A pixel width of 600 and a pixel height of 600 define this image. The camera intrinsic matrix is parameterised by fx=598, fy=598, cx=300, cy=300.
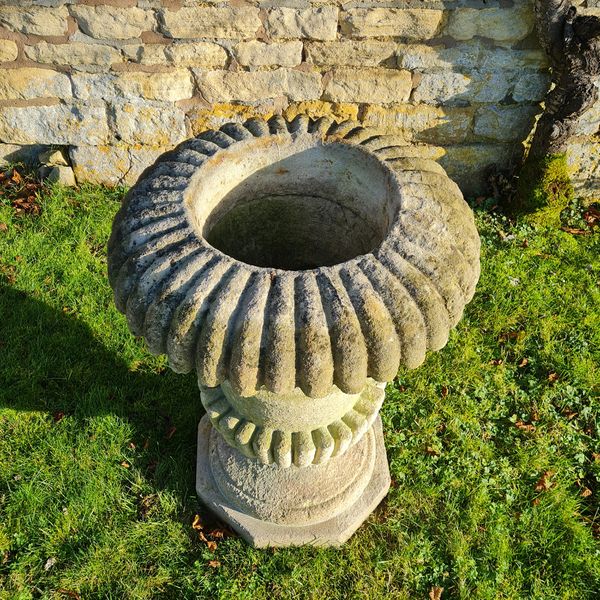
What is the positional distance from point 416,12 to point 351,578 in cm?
362

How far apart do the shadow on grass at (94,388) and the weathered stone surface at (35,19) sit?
1.95 meters

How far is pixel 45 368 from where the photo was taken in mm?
3990

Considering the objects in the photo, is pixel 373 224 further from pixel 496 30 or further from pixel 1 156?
pixel 1 156

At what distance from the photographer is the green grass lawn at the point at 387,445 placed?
10.6 feet

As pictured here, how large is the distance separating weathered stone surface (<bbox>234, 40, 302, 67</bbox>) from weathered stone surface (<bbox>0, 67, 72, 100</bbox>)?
1344mm

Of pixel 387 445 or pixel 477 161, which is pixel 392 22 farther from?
pixel 387 445

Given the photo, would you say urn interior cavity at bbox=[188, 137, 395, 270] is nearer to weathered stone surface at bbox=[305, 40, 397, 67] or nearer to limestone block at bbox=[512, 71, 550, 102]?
weathered stone surface at bbox=[305, 40, 397, 67]

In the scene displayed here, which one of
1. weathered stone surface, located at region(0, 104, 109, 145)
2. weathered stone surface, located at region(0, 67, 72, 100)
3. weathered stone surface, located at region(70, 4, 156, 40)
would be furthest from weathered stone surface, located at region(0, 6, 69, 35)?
weathered stone surface, located at region(0, 104, 109, 145)

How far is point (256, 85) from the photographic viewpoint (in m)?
4.47

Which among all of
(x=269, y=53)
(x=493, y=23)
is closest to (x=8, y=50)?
(x=269, y=53)

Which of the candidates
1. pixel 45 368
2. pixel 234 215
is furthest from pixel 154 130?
pixel 234 215

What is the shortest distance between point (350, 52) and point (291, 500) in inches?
122

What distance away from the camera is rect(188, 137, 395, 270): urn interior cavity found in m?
2.53

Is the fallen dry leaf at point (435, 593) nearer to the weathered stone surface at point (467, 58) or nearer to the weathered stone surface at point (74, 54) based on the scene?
the weathered stone surface at point (467, 58)
